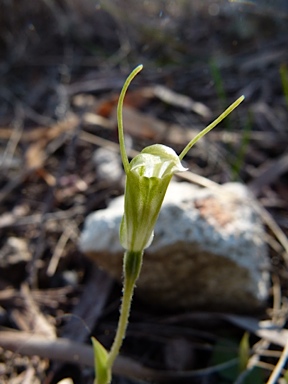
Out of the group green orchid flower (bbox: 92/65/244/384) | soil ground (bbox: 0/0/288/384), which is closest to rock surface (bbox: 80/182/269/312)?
soil ground (bbox: 0/0/288/384)

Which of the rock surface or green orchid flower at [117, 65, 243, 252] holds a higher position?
the rock surface

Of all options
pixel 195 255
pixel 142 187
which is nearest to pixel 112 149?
pixel 195 255

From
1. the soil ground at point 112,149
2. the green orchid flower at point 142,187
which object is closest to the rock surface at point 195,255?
the soil ground at point 112,149

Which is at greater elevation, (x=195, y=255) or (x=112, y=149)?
(x=112, y=149)

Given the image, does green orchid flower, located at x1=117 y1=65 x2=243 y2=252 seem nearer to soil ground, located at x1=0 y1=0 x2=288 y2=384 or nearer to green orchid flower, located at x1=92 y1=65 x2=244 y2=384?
green orchid flower, located at x1=92 y1=65 x2=244 y2=384

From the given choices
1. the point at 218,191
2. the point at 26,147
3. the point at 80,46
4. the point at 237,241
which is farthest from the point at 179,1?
the point at 237,241

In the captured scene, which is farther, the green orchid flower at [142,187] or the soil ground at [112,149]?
the soil ground at [112,149]

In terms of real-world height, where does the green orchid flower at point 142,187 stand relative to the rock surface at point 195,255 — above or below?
below

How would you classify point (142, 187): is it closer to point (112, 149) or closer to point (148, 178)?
point (148, 178)

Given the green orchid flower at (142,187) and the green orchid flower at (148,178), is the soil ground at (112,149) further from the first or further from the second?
the green orchid flower at (148,178)
